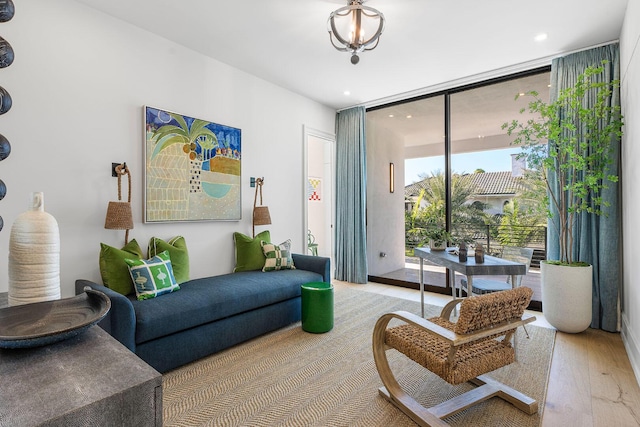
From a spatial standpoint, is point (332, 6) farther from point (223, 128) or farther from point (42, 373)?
point (42, 373)

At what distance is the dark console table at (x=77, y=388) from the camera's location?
68cm

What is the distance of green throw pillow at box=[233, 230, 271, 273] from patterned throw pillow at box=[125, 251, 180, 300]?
3.21 feet

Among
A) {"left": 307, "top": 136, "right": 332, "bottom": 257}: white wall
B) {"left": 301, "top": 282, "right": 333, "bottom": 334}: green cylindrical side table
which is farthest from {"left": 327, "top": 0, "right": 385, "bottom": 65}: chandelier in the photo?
{"left": 307, "top": 136, "right": 332, "bottom": 257}: white wall

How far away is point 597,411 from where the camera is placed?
193 centimetres

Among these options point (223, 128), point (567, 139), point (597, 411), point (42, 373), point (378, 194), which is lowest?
point (597, 411)

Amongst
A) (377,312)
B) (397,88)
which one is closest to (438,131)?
(397,88)

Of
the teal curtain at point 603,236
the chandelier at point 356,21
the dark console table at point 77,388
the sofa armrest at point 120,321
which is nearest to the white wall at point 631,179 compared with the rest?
the teal curtain at point 603,236

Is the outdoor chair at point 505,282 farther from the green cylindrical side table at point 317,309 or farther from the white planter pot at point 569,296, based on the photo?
the green cylindrical side table at point 317,309

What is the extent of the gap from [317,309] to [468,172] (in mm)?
2721

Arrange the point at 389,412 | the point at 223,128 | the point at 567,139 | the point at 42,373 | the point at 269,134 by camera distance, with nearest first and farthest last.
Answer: the point at 42,373 < the point at 389,412 < the point at 567,139 < the point at 223,128 < the point at 269,134

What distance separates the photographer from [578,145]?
325cm

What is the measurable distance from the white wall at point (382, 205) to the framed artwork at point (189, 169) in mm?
2373

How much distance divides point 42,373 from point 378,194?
4.95 metres

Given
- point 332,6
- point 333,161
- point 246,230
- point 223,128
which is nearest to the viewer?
point 332,6
